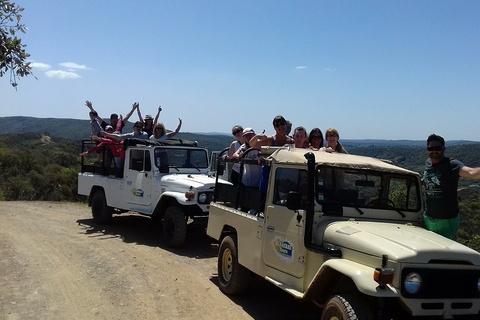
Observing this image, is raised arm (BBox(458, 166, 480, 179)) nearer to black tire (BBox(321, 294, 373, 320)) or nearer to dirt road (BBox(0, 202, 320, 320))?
black tire (BBox(321, 294, 373, 320))

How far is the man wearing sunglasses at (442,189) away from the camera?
495 centimetres

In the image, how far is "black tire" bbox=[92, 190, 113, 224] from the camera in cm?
1129

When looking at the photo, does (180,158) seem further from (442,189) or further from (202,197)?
(442,189)

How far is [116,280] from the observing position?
7020mm

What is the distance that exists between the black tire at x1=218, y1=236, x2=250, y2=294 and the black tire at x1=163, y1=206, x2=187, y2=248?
234cm

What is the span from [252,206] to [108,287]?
248 centimetres

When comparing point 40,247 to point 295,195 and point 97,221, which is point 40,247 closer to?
point 97,221

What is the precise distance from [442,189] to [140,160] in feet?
22.4

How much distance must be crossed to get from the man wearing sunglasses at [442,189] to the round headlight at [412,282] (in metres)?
1.40

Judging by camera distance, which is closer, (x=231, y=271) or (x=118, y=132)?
(x=231, y=271)

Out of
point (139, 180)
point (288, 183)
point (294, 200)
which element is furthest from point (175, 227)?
point (294, 200)

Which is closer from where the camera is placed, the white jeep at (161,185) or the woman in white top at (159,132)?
the white jeep at (161,185)

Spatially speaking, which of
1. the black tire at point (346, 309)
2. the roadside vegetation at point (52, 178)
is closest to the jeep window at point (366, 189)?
the black tire at point (346, 309)

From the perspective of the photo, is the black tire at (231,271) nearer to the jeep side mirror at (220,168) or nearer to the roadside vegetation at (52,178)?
the jeep side mirror at (220,168)
